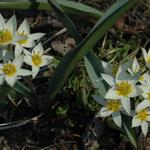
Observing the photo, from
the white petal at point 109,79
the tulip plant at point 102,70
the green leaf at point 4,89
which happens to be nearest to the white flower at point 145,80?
the tulip plant at point 102,70

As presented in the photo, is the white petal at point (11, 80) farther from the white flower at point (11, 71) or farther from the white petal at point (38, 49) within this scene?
the white petal at point (38, 49)

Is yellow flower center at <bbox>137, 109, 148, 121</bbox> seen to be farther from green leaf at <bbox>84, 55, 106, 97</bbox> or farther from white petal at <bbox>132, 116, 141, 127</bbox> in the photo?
green leaf at <bbox>84, 55, 106, 97</bbox>

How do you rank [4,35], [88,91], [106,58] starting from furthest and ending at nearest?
1. [106,58]
2. [88,91]
3. [4,35]

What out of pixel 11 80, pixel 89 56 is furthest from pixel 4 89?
pixel 89 56

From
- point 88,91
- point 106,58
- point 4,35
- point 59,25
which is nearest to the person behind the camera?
point 4,35

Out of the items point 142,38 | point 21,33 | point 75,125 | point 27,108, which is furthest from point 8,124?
point 142,38

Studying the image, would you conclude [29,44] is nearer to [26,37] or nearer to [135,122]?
[26,37]

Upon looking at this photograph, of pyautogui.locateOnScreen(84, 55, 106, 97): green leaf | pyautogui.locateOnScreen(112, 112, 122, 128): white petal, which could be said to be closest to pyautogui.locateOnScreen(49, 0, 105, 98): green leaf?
pyautogui.locateOnScreen(84, 55, 106, 97): green leaf

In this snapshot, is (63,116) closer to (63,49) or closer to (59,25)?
(63,49)
